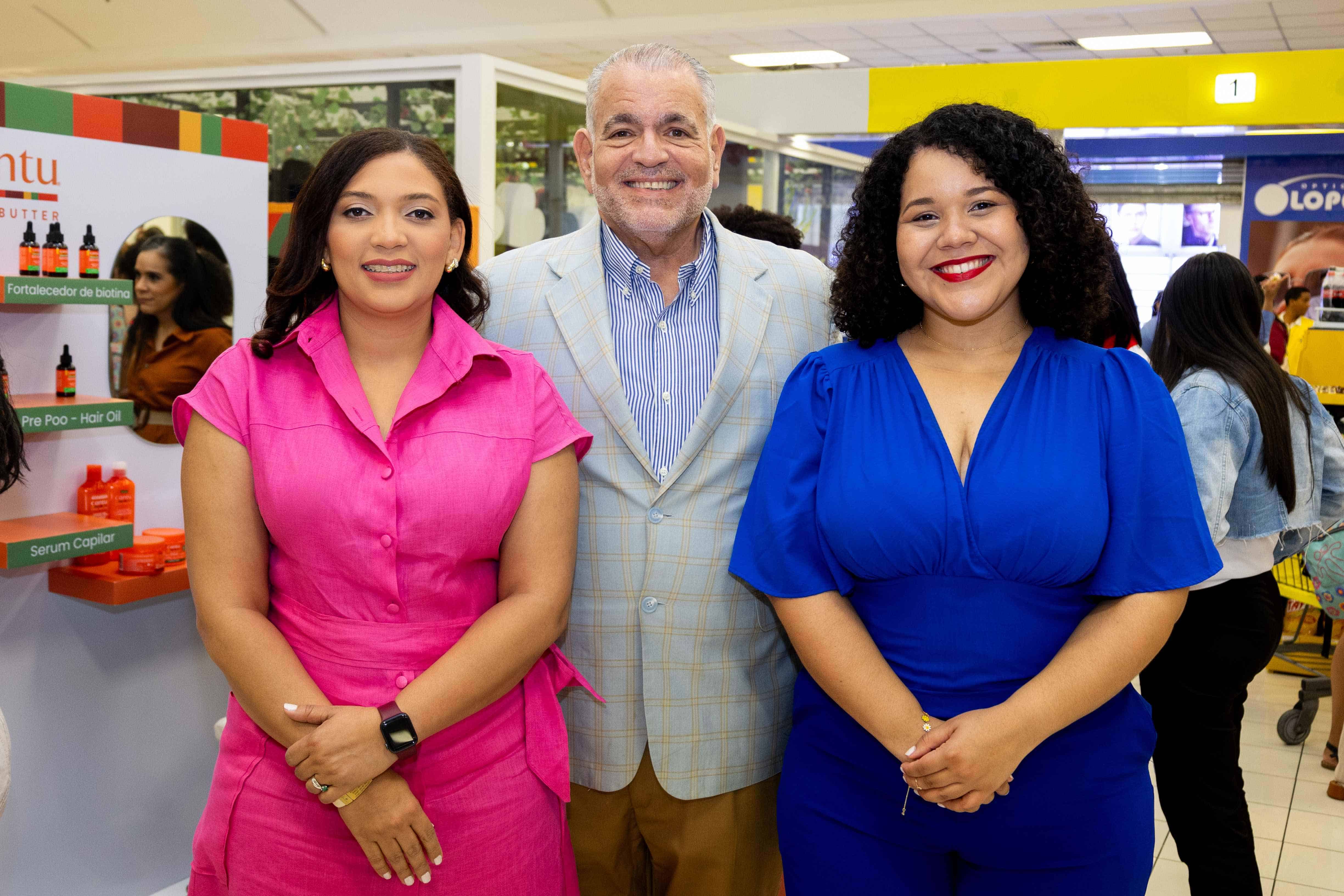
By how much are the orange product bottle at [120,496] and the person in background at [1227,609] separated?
8.84ft

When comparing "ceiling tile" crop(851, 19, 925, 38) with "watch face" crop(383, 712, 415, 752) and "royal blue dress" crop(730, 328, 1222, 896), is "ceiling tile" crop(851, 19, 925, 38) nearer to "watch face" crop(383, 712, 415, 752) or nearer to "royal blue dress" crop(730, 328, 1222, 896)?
"royal blue dress" crop(730, 328, 1222, 896)

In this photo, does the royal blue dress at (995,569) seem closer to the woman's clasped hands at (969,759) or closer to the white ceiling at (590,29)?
the woman's clasped hands at (969,759)

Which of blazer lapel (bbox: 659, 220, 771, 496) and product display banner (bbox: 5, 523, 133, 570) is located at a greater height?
blazer lapel (bbox: 659, 220, 771, 496)

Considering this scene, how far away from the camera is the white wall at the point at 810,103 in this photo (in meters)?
7.20

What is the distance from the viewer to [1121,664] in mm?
1618

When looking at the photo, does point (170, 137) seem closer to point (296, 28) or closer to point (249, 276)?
point (249, 276)

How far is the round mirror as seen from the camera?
9.80 feet

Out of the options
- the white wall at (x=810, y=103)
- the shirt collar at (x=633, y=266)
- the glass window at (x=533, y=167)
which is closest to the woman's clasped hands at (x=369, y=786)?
the shirt collar at (x=633, y=266)

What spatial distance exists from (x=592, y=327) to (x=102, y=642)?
1.89m

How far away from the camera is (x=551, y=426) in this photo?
1756 mm

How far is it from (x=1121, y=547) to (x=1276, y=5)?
8.99 m

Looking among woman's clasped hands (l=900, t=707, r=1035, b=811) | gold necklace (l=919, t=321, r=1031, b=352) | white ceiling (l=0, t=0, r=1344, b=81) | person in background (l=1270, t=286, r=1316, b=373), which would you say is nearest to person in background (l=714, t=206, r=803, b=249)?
gold necklace (l=919, t=321, r=1031, b=352)

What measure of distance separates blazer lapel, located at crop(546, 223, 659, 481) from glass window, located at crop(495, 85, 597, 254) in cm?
275

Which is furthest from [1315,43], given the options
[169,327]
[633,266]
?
[169,327]
